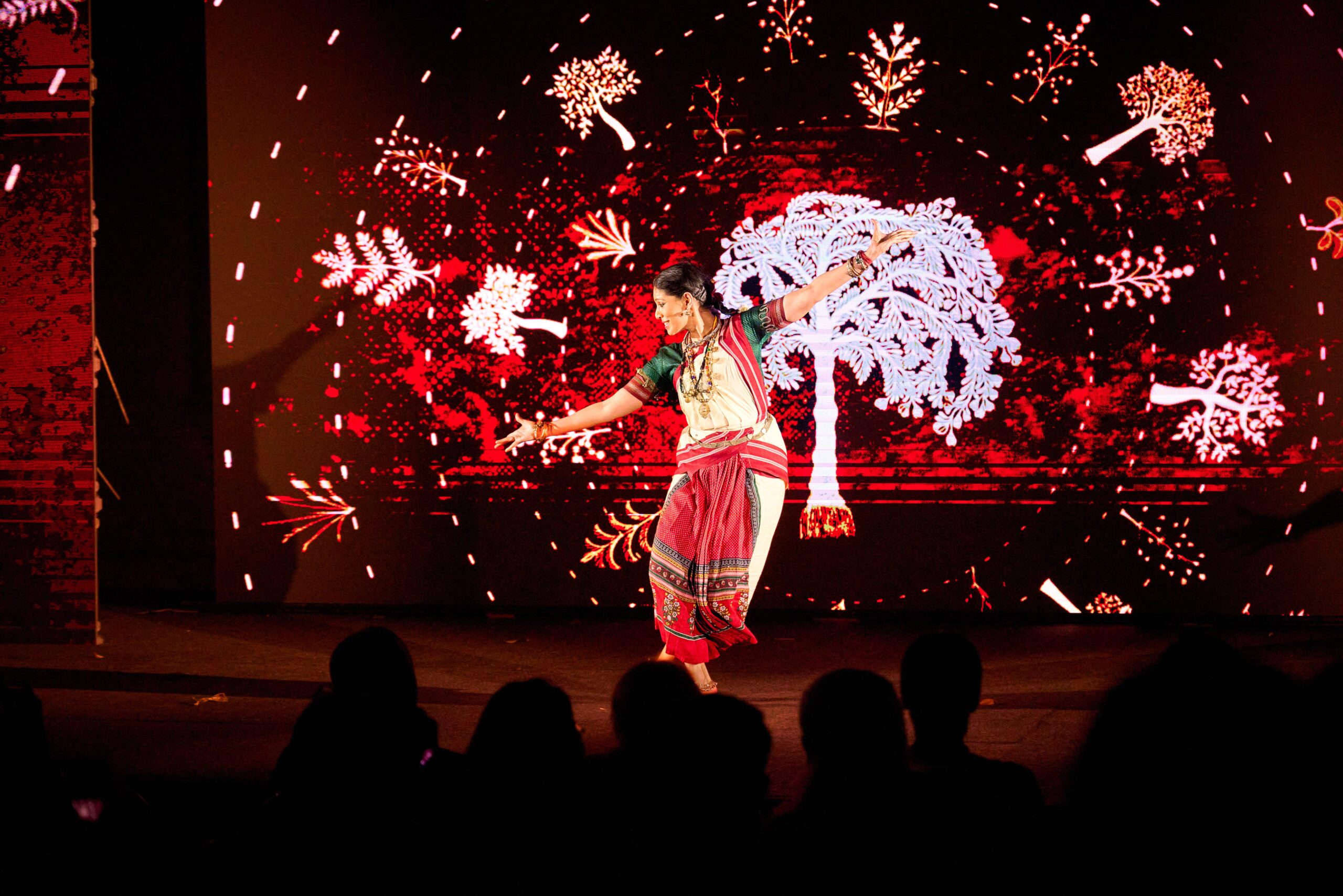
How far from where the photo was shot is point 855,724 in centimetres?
143

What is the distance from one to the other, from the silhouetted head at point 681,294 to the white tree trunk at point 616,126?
1.42 meters

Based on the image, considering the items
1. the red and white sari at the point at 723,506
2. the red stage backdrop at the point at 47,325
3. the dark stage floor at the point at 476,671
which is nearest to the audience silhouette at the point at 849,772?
the dark stage floor at the point at 476,671

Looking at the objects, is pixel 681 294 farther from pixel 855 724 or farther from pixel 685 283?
pixel 855 724

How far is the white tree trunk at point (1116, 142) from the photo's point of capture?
4723mm

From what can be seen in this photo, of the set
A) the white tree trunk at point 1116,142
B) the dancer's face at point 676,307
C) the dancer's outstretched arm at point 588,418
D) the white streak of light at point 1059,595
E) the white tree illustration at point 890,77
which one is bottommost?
the white streak of light at point 1059,595

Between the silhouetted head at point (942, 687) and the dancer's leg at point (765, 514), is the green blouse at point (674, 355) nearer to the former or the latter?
the dancer's leg at point (765, 514)

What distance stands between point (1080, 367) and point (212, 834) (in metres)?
Answer: 3.82

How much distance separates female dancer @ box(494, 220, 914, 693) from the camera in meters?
3.64

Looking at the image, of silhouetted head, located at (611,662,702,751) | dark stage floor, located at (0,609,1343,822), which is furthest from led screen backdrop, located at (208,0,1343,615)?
silhouetted head, located at (611,662,702,751)

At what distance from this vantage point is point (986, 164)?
4.81 meters

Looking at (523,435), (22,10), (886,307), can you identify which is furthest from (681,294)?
(22,10)

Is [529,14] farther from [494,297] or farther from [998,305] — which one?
[998,305]

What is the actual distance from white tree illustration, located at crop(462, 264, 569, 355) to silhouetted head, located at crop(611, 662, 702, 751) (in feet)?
11.3

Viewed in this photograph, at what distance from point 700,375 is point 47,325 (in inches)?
105
